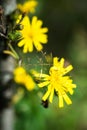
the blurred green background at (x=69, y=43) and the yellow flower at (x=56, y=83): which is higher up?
the blurred green background at (x=69, y=43)

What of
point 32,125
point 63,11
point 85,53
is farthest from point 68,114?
point 63,11

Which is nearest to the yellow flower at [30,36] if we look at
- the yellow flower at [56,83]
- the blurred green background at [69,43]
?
the yellow flower at [56,83]

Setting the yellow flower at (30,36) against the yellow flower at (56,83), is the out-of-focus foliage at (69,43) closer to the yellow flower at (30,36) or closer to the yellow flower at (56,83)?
the yellow flower at (30,36)

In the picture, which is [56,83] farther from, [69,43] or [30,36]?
[69,43]

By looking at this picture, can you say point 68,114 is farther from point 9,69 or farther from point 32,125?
point 9,69

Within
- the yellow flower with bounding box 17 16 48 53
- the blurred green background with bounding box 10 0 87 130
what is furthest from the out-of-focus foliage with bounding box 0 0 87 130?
the yellow flower with bounding box 17 16 48 53

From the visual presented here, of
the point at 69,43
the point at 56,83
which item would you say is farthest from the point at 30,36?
the point at 69,43
